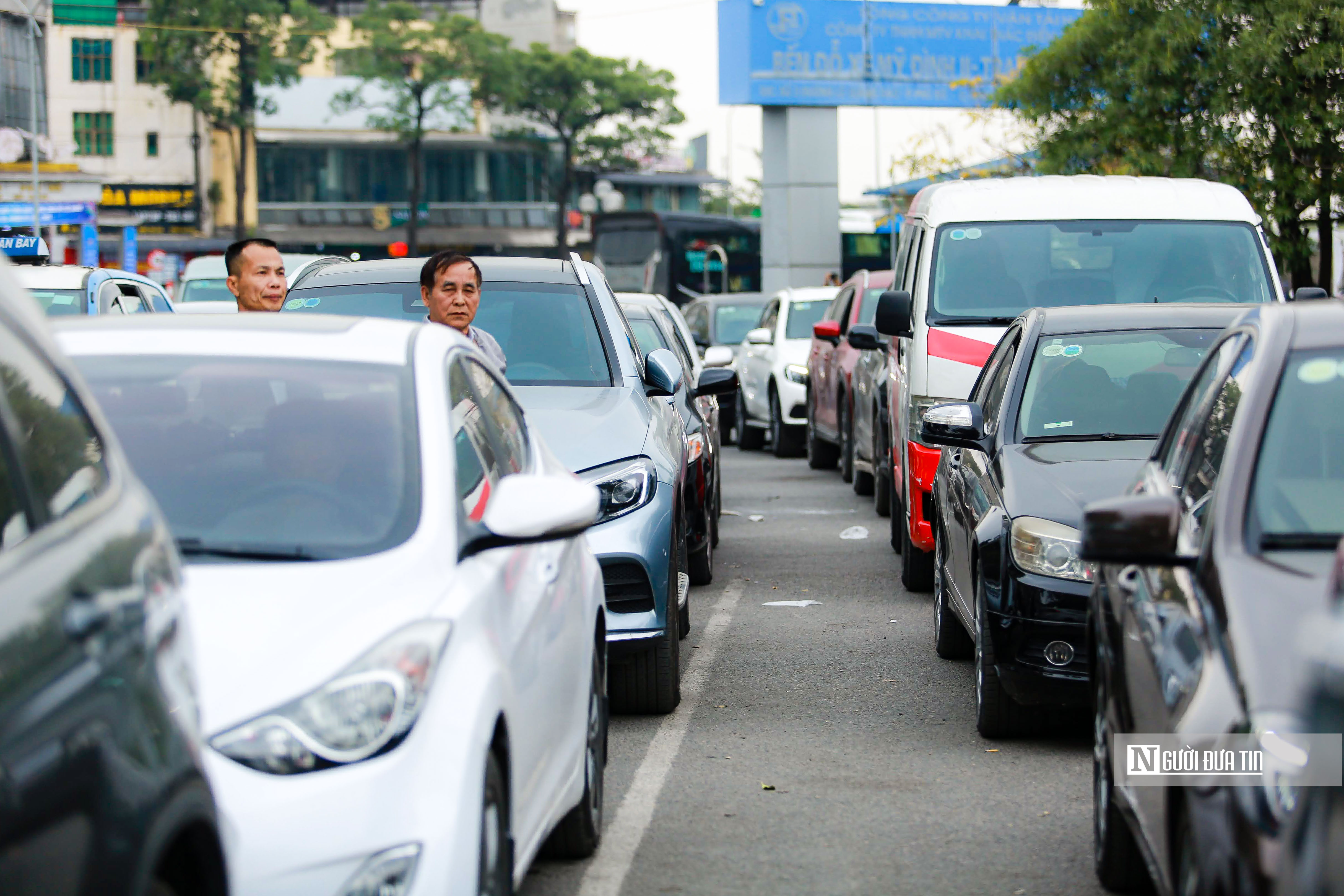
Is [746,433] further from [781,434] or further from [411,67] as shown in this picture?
[411,67]

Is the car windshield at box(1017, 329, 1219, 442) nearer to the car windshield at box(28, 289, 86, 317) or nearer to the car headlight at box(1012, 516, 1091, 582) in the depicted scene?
the car headlight at box(1012, 516, 1091, 582)

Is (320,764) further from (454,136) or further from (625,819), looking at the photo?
(454,136)

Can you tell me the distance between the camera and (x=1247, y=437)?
3.67 meters

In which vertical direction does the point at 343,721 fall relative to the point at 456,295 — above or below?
below

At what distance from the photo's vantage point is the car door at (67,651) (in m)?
1.98

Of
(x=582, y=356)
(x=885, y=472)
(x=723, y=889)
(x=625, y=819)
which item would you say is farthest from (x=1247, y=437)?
(x=885, y=472)

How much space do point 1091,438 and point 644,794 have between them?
98.1 inches

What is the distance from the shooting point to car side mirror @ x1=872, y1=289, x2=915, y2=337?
9766mm

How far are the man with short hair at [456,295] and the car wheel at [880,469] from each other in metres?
5.31

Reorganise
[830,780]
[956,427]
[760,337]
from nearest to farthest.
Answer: [830,780] → [956,427] → [760,337]

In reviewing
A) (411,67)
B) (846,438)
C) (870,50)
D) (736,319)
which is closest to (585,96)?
(411,67)

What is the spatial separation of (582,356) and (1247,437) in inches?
175

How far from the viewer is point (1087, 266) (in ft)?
32.9

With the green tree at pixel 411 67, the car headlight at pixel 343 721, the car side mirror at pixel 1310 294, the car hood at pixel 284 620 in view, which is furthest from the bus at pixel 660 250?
the car headlight at pixel 343 721
